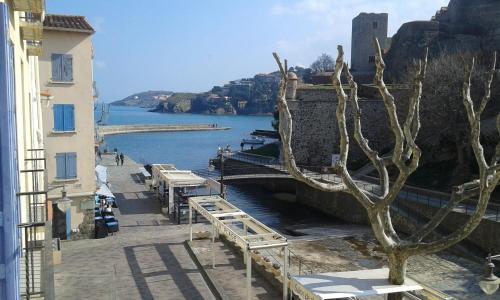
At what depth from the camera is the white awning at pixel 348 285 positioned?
938 centimetres

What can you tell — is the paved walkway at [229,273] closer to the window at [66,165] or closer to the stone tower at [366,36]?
the window at [66,165]

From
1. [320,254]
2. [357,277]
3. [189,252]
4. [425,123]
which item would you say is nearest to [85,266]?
[189,252]

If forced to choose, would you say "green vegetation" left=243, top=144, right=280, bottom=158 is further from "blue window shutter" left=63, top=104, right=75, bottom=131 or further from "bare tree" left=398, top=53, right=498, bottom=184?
"blue window shutter" left=63, top=104, right=75, bottom=131

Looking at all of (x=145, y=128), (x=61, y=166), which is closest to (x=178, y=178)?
(x=61, y=166)

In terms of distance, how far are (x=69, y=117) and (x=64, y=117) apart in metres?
0.23

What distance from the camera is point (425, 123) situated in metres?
37.0

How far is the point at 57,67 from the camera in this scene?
75.9 feet

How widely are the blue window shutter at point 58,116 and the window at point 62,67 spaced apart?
1295mm

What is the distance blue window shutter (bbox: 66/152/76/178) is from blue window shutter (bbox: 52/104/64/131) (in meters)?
1.35

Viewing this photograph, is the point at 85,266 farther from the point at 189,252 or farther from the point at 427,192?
the point at 427,192

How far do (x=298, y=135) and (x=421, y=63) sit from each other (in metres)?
38.6

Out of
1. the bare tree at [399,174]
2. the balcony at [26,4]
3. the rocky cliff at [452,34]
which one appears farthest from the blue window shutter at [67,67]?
the rocky cliff at [452,34]

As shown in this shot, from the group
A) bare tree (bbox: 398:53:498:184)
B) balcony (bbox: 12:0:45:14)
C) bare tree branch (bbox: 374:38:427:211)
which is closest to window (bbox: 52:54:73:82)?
balcony (bbox: 12:0:45:14)

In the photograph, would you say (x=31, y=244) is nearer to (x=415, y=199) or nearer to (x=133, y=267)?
(x=133, y=267)
